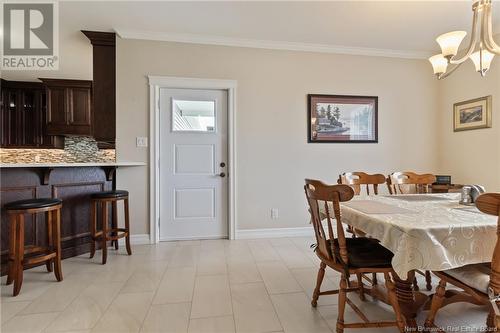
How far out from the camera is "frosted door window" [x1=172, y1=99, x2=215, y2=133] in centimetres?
310

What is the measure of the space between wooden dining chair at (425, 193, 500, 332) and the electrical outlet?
2.94 metres

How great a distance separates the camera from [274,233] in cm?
325

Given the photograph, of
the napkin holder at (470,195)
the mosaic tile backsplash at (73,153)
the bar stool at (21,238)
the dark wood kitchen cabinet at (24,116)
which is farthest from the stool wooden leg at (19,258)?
the dark wood kitchen cabinet at (24,116)

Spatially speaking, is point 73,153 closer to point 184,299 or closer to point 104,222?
point 104,222

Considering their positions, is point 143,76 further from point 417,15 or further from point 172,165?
point 417,15

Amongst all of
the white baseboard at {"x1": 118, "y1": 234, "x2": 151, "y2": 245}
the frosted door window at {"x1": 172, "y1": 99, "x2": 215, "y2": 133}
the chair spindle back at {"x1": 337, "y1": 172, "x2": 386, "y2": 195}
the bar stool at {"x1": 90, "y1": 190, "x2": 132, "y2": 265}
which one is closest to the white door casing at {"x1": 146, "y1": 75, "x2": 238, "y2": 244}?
the white baseboard at {"x1": 118, "y1": 234, "x2": 151, "y2": 245}

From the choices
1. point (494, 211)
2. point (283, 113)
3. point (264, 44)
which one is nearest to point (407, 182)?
point (494, 211)

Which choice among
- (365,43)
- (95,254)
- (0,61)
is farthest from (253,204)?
(0,61)

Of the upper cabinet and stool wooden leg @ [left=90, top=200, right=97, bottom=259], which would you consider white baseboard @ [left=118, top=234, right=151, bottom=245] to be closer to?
stool wooden leg @ [left=90, top=200, right=97, bottom=259]

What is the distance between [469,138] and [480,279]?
2853 mm

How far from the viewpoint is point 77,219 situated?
2660 millimetres

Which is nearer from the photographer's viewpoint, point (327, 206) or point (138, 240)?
point (327, 206)

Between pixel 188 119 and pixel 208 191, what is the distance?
0.95 m

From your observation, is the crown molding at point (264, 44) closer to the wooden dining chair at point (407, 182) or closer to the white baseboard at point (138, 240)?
the wooden dining chair at point (407, 182)
